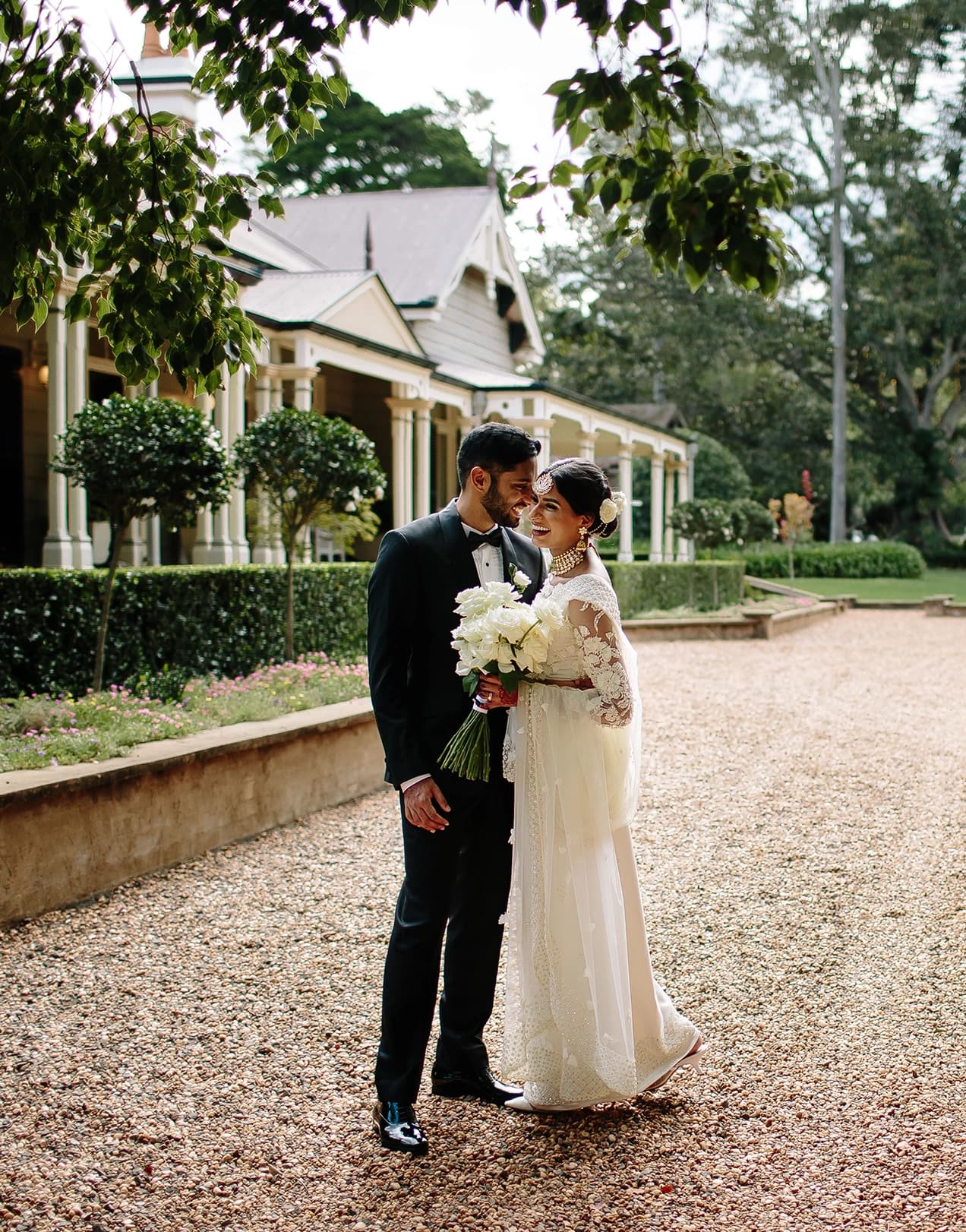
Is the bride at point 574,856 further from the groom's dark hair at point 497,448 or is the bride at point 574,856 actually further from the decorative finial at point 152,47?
the decorative finial at point 152,47

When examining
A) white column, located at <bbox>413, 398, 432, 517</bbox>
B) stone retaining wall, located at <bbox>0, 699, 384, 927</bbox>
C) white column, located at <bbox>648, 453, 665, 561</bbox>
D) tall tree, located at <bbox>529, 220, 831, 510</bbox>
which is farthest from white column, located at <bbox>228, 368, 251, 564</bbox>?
tall tree, located at <bbox>529, 220, 831, 510</bbox>

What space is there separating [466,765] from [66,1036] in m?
1.81

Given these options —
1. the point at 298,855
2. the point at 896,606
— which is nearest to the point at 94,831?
the point at 298,855

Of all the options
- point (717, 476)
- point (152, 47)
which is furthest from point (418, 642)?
point (717, 476)

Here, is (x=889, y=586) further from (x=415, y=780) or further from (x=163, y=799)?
(x=415, y=780)

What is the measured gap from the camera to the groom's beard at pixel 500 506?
328 cm

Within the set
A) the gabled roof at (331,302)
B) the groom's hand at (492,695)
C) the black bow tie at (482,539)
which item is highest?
the gabled roof at (331,302)

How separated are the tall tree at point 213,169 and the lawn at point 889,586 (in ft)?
86.3

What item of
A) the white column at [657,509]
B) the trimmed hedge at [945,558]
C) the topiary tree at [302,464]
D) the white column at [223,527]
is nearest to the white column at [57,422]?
the topiary tree at [302,464]

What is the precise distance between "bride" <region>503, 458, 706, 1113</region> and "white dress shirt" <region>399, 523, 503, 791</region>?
14 cm

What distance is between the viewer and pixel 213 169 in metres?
3.91

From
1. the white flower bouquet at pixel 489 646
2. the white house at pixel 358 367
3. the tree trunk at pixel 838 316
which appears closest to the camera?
the white flower bouquet at pixel 489 646

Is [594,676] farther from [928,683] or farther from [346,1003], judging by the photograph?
[928,683]

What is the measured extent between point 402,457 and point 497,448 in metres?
13.3
